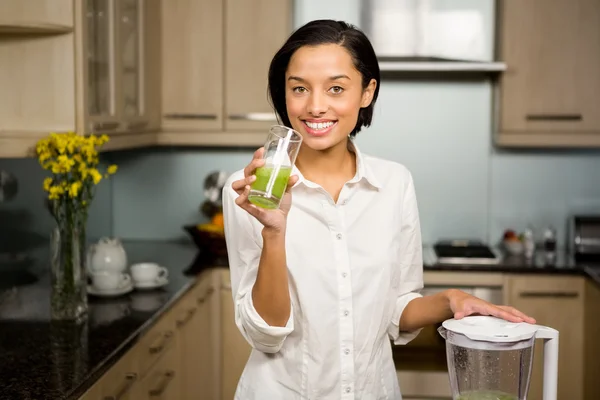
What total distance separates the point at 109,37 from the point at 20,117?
483 millimetres

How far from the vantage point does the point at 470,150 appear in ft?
12.9

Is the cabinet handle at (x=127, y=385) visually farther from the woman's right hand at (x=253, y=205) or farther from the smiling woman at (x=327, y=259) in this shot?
the woman's right hand at (x=253, y=205)

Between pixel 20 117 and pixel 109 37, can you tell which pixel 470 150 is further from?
pixel 20 117

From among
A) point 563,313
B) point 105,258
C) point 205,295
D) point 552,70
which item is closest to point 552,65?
point 552,70

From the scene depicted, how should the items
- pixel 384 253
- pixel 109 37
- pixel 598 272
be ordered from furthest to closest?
1. pixel 598 272
2. pixel 109 37
3. pixel 384 253

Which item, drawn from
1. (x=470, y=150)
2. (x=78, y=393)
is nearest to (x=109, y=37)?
(x=78, y=393)

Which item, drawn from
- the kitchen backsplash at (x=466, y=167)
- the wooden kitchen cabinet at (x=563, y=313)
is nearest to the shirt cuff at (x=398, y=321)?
the wooden kitchen cabinet at (x=563, y=313)

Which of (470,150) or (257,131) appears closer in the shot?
(257,131)

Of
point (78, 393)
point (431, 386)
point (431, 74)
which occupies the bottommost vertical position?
point (431, 386)

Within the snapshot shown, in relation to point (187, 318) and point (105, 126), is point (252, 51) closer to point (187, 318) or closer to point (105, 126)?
point (105, 126)

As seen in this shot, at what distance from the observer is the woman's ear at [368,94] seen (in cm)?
175

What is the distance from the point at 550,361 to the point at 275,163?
1.75 ft

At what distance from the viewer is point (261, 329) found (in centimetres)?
158

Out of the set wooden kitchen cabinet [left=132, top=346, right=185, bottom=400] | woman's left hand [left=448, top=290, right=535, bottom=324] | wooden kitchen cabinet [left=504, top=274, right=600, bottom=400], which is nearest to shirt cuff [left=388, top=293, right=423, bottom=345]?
woman's left hand [left=448, top=290, right=535, bottom=324]
